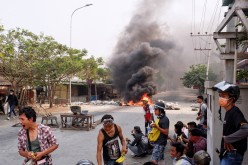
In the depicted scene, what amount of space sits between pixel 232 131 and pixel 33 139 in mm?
2437

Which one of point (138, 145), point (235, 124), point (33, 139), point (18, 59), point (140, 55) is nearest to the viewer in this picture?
point (235, 124)

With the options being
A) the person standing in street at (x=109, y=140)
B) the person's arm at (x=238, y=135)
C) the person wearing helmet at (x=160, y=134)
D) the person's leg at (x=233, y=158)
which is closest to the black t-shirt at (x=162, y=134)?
the person wearing helmet at (x=160, y=134)

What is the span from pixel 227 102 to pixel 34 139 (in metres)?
2.44

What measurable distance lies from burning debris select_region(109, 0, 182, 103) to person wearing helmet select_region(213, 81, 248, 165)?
31.1 metres

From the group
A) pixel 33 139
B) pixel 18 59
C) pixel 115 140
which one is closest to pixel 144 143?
pixel 115 140

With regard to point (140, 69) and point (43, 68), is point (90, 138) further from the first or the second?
point (140, 69)

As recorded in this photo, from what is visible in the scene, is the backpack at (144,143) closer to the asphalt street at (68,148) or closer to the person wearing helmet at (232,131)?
the asphalt street at (68,148)

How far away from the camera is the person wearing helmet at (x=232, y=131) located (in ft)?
10.8

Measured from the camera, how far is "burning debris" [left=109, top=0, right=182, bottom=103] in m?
35.5

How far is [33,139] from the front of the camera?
12.5 feet

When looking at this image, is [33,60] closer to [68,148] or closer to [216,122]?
[68,148]

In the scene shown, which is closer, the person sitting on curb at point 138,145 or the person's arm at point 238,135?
the person's arm at point 238,135

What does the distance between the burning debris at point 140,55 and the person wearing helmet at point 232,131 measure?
3114 centimetres

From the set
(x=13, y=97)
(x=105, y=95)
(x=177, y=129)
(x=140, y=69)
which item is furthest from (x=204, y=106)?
(x=105, y=95)
